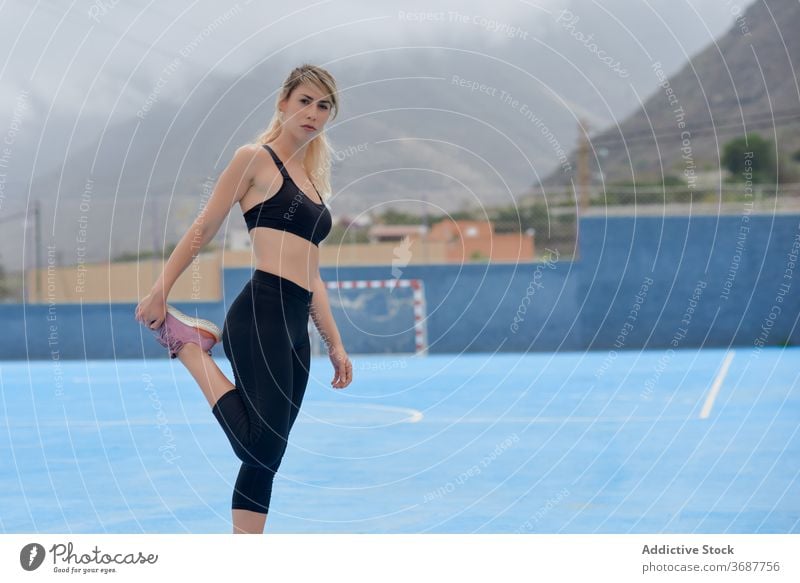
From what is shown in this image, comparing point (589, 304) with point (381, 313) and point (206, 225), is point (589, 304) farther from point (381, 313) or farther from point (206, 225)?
point (206, 225)

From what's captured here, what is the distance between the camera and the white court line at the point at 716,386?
10.4 m

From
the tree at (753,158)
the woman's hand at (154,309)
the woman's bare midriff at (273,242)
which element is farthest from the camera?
the tree at (753,158)

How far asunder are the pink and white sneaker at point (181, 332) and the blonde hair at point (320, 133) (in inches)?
26.2

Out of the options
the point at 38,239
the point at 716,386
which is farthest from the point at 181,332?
the point at 38,239

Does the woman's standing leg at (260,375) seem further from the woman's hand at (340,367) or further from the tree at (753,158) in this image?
the tree at (753,158)

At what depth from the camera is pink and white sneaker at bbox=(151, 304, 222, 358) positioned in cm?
418

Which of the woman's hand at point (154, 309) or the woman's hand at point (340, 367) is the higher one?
the woman's hand at point (154, 309)

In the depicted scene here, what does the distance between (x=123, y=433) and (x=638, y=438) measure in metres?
4.18

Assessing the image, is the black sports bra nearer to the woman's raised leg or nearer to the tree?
the woman's raised leg

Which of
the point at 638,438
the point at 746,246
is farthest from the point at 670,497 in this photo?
the point at 746,246

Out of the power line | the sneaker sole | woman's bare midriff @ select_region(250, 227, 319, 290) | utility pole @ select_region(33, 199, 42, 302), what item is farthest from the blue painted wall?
the power line

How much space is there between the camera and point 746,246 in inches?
826

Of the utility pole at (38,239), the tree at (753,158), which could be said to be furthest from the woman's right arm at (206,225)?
the tree at (753,158)

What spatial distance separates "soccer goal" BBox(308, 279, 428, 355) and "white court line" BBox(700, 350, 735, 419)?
207 inches
